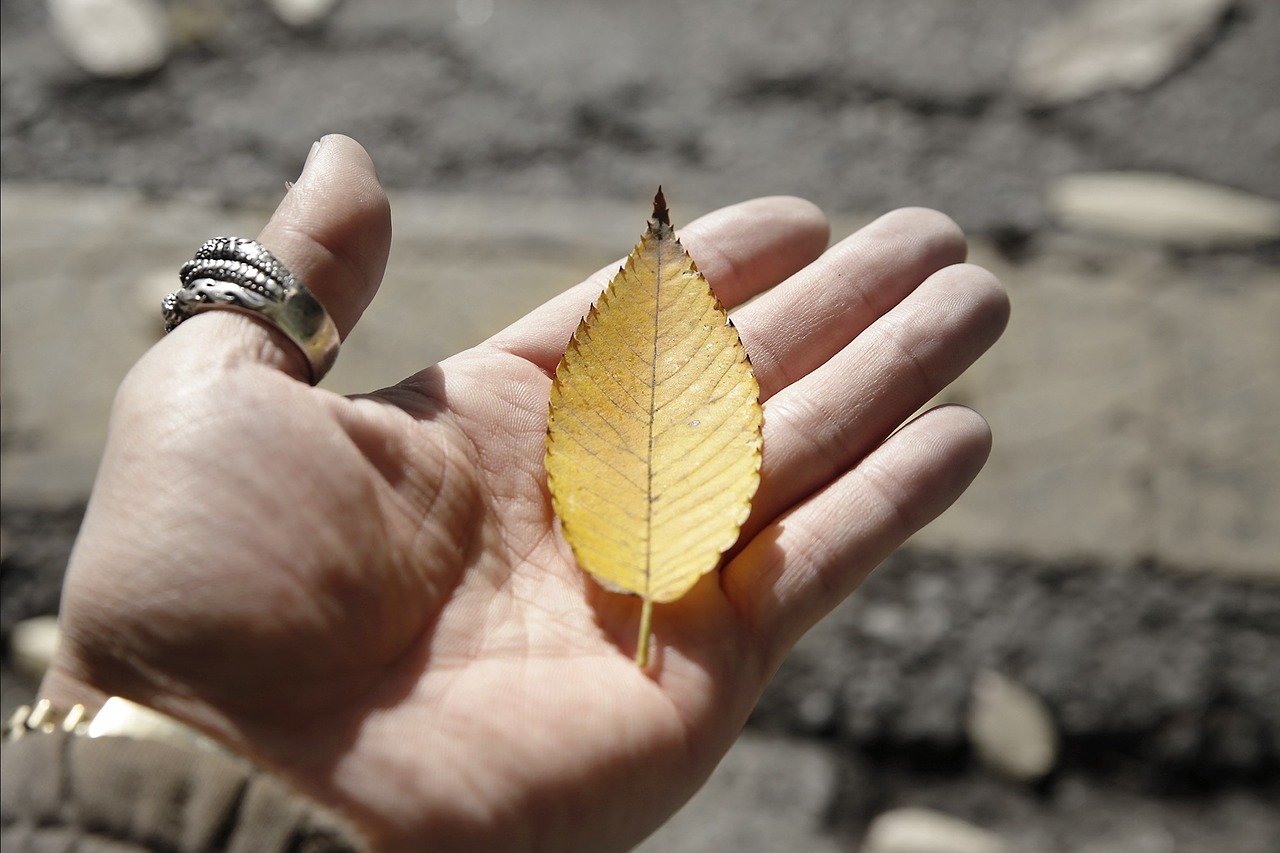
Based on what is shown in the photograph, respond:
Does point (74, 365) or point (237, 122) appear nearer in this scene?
point (74, 365)

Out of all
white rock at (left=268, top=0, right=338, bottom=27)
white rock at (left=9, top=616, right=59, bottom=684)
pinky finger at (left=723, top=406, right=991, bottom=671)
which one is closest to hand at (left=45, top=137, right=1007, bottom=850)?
pinky finger at (left=723, top=406, right=991, bottom=671)

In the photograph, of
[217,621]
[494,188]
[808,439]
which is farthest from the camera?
[494,188]

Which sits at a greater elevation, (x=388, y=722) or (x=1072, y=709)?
(x=1072, y=709)

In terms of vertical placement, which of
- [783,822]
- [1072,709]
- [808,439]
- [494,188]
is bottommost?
[783,822]

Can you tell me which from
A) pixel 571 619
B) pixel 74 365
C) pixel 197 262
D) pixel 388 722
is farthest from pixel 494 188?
pixel 388 722

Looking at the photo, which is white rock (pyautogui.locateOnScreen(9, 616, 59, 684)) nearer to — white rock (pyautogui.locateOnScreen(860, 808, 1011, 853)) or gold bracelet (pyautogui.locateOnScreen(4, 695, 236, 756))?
gold bracelet (pyautogui.locateOnScreen(4, 695, 236, 756))

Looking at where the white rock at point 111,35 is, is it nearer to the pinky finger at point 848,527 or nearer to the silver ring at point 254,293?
the silver ring at point 254,293

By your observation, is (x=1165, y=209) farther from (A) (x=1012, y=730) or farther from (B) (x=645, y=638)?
(B) (x=645, y=638)

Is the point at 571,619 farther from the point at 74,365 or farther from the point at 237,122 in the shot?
the point at 237,122

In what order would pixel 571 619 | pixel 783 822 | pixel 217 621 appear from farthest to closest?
1. pixel 783 822
2. pixel 571 619
3. pixel 217 621
